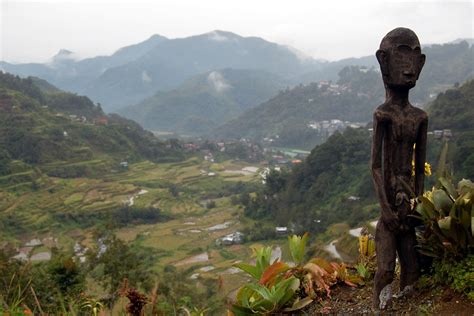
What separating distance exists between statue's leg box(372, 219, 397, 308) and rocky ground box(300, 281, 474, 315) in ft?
0.51

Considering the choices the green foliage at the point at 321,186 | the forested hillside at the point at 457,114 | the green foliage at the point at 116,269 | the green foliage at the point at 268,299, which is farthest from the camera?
the green foliage at the point at 321,186

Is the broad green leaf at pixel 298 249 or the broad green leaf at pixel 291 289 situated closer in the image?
the broad green leaf at pixel 291 289

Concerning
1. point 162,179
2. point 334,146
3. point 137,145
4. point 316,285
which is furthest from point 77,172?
point 316,285

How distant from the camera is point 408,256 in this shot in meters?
3.79

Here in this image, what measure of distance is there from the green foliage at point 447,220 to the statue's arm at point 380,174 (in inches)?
8.6

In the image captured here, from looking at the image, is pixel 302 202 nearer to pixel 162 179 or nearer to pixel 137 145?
pixel 162 179

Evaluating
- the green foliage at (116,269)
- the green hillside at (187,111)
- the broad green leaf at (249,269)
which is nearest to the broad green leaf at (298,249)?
the broad green leaf at (249,269)

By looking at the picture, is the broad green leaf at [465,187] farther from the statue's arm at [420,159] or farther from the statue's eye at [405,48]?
the statue's eye at [405,48]

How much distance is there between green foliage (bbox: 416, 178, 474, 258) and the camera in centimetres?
335

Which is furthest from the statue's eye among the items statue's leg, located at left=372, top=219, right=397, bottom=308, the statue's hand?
statue's leg, located at left=372, top=219, right=397, bottom=308

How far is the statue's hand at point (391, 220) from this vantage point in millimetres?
3676

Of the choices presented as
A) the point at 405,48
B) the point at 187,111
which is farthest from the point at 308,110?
the point at 405,48

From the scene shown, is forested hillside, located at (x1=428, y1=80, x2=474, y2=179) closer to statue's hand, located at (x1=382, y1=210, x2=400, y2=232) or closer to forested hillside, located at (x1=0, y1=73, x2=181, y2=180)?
statue's hand, located at (x1=382, y1=210, x2=400, y2=232)

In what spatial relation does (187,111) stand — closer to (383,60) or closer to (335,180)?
(335,180)
